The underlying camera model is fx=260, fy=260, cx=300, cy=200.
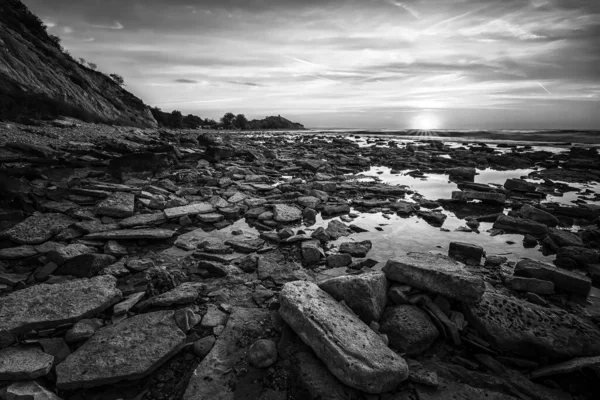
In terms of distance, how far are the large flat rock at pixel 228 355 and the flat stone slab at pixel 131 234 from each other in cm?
207

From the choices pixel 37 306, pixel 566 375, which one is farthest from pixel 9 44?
pixel 566 375

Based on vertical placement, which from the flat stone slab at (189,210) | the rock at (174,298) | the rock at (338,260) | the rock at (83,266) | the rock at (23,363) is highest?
the flat stone slab at (189,210)

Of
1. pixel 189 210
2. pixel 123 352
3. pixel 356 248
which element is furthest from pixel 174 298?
pixel 189 210

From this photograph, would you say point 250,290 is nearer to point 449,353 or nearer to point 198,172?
point 449,353

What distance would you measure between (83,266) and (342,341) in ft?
9.69

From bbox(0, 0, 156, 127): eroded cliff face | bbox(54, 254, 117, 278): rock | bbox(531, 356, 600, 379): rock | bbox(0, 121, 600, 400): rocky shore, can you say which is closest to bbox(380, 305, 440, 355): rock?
bbox(0, 121, 600, 400): rocky shore

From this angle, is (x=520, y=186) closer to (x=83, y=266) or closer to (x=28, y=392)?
(x=83, y=266)

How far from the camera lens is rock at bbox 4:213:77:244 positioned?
3364 mm

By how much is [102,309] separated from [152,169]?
7.01m

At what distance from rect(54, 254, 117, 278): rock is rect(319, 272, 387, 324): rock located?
2590 mm

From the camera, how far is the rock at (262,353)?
1896 millimetres

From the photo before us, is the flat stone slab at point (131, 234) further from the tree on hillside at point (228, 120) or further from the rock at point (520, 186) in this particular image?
the tree on hillside at point (228, 120)

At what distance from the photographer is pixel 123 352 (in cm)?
189

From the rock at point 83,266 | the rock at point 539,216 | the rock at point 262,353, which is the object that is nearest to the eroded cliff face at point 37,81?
the rock at point 83,266
